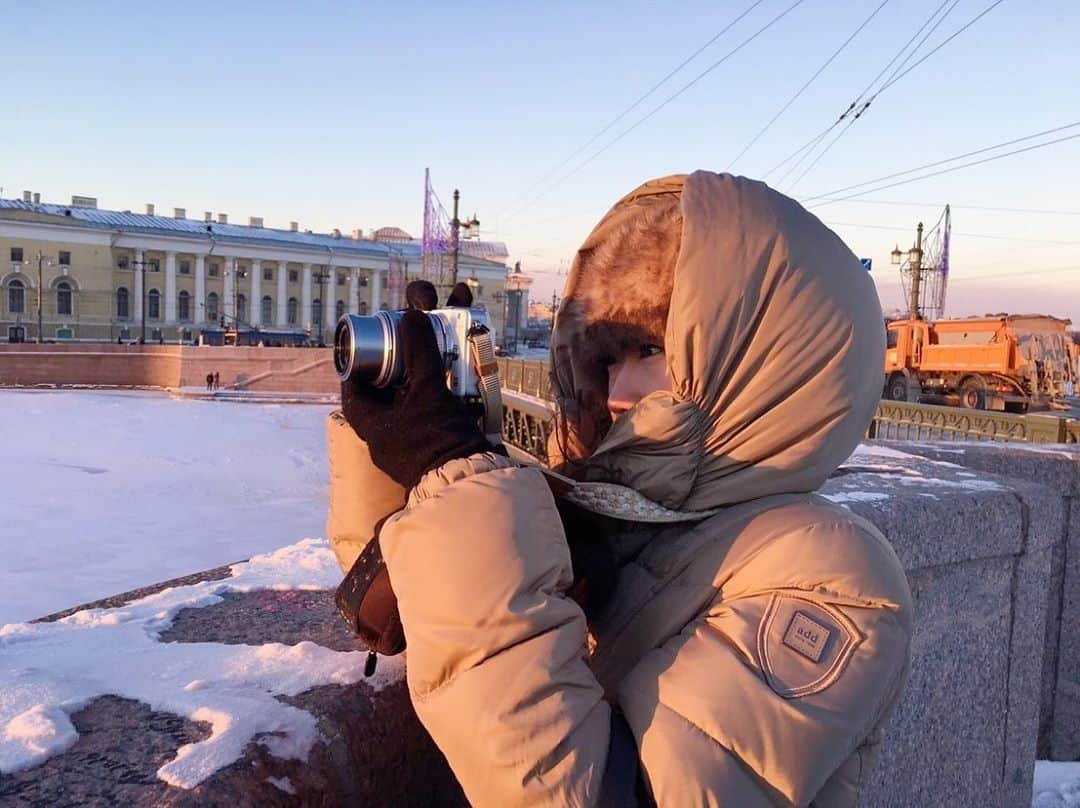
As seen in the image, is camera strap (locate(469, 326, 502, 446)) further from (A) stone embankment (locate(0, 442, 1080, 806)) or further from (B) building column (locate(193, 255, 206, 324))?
(B) building column (locate(193, 255, 206, 324))

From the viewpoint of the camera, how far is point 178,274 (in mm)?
59844

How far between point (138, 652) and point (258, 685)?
0.96 ft

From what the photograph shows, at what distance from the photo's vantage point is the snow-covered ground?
9148mm

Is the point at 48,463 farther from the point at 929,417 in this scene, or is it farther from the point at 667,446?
the point at 667,446

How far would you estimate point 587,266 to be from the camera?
1.51m

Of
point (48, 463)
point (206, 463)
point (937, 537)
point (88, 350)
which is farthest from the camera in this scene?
point (88, 350)

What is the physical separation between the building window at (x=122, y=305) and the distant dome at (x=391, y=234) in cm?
2346

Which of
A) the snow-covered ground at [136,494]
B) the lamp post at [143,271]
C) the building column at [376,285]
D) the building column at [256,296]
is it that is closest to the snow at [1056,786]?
the snow-covered ground at [136,494]

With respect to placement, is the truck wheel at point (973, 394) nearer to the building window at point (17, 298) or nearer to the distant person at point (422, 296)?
the distant person at point (422, 296)

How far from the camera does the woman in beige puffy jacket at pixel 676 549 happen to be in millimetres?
955

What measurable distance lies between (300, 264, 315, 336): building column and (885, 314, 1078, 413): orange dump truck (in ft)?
166

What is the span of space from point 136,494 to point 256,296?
169ft

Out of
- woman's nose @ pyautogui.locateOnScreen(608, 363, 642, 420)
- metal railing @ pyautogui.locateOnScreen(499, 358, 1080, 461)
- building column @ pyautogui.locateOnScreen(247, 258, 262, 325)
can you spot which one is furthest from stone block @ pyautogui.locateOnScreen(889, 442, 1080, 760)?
building column @ pyautogui.locateOnScreen(247, 258, 262, 325)

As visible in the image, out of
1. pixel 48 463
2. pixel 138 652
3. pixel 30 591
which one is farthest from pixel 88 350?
pixel 138 652
